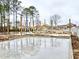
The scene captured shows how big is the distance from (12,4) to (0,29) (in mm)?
3929

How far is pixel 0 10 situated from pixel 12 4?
3.14 meters

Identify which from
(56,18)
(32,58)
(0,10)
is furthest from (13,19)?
(32,58)

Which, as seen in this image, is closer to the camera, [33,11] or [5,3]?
[5,3]

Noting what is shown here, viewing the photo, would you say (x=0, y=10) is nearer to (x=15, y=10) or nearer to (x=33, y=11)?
(x=15, y=10)

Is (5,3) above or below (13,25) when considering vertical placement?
above

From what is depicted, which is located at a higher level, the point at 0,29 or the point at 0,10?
the point at 0,10

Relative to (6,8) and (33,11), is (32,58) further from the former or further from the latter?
(33,11)

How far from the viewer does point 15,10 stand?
2930 centimetres

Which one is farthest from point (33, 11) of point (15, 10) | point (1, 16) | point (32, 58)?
point (32, 58)

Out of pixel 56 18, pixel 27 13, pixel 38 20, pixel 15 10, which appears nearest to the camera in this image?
pixel 15 10

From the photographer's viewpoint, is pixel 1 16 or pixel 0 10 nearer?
pixel 0 10

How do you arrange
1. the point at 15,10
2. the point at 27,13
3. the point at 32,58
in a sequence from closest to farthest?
1. the point at 32,58
2. the point at 15,10
3. the point at 27,13

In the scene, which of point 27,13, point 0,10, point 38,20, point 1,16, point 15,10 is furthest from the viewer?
point 38,20

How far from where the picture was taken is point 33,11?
36.4 metres
